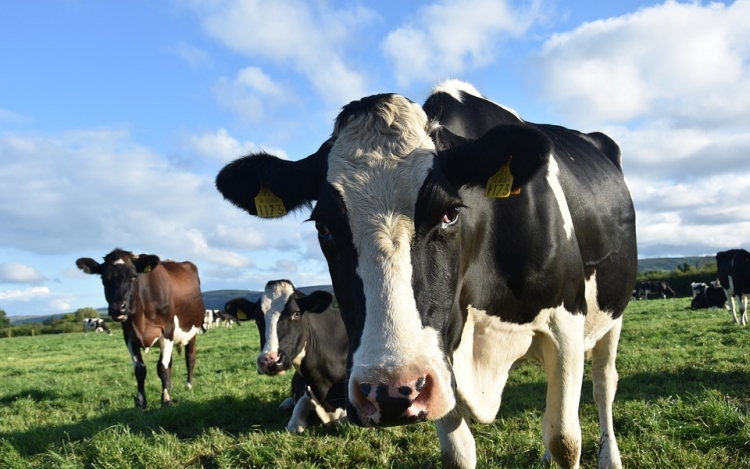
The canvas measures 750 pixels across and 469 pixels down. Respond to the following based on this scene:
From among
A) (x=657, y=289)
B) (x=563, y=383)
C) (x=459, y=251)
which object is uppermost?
(x=459, y=251)

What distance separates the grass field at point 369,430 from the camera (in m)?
5.05

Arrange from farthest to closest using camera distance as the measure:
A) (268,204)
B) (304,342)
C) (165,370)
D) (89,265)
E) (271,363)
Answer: (89,265)
(165,370)
(304,342)
(271,363)
(268,204)

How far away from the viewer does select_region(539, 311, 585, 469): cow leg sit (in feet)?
12.6

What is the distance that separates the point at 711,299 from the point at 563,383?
80.1ft

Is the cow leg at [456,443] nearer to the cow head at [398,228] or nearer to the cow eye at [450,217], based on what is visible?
the cow head at [398,228]

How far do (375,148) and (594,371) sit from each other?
11.6 feet

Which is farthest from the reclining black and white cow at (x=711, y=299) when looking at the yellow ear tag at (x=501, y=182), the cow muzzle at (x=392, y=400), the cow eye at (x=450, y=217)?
the cow muzzle at (x=392, y=400)

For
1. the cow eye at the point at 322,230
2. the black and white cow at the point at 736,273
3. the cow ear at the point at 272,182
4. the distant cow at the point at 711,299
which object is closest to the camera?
the cow eye at the point at 322,230

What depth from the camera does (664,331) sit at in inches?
573

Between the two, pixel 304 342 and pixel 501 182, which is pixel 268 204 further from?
pixel 304 342

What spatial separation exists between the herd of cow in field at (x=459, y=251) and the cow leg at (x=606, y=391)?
13 millimetres

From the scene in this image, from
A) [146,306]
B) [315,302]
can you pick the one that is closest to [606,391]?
[315,302]

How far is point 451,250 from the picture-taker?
294 cm

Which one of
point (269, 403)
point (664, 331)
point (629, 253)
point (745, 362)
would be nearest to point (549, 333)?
point (629, 253)
